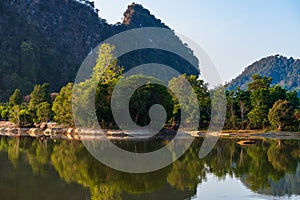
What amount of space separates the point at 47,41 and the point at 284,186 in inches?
3802

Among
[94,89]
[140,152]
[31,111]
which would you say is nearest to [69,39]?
[31,111]

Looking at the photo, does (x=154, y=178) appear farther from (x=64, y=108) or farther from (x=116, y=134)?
(x=64, y=108)

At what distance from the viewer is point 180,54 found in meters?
134

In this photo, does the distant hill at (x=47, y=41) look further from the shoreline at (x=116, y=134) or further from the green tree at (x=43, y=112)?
the shoreline at (x=116, y=134)

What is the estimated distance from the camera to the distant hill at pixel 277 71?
480ft

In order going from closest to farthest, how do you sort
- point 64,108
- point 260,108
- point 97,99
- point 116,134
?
point 116,134, point 97,99, point 260,108, point 64,108

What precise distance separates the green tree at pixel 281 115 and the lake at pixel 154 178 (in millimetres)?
17645

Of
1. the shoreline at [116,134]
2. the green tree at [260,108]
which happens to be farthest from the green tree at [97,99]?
the green tree at [260,108]

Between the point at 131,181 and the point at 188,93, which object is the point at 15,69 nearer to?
the point at 188,93

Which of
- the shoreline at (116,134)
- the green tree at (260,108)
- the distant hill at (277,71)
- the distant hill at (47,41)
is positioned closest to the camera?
the shoreline at (116,134)

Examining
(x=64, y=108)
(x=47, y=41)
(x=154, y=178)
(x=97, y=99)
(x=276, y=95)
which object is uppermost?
(x=47, y=41)

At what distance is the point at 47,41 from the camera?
105 meters

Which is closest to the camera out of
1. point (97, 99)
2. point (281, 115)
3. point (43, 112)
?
point (281, 115)

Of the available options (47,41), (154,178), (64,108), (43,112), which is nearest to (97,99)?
(64,108)
